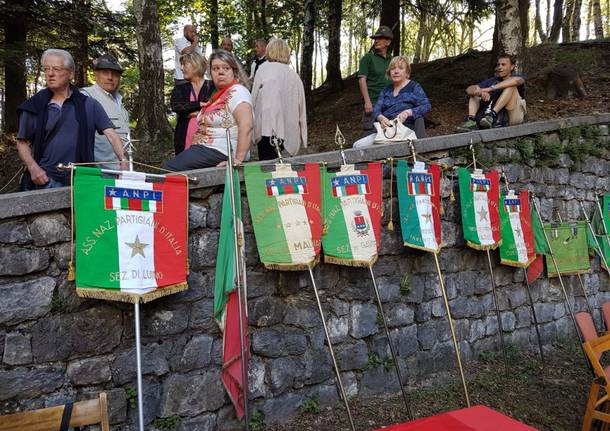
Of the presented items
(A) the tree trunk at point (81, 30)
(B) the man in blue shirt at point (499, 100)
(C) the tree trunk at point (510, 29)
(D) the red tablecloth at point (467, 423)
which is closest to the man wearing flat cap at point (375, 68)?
(B) the man in blue shirt at point (499, 100)

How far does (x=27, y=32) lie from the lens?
868cm

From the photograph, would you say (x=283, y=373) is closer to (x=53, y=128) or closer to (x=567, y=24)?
(x=53, y=128)

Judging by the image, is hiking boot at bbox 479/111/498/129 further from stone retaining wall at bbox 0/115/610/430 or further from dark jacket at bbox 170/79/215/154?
dark jacket at bbox 170/79/215/154

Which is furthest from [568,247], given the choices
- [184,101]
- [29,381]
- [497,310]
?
[29,381]

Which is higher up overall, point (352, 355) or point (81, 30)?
point (81, 30)

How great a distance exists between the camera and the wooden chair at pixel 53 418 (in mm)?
2264

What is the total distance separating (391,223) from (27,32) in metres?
7.66

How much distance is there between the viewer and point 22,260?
288cm

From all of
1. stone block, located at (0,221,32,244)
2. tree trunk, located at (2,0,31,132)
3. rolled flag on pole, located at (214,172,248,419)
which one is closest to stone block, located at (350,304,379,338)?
rolled flag on pole, located at (214,172,248,419)

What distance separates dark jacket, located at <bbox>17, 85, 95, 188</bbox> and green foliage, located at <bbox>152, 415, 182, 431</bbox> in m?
1.74

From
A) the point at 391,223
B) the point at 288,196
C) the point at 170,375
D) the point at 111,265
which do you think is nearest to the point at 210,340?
the point at 170,375

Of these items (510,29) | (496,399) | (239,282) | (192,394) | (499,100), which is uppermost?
(510,29)

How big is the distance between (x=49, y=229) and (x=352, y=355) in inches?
95.9

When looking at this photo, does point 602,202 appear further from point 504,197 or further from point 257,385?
point 257,385
